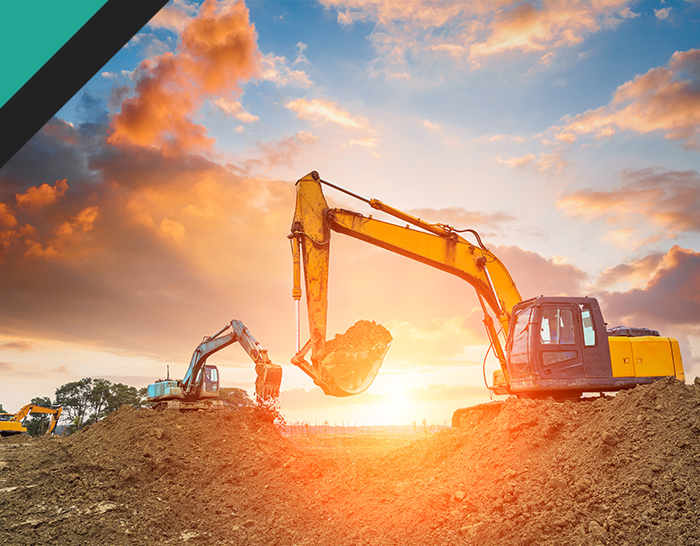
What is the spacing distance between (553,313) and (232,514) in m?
6.83

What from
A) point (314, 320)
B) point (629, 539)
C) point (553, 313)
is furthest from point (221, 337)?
point (629, 539)

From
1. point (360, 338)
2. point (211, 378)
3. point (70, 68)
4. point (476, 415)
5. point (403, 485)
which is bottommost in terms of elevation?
point (403, 485)

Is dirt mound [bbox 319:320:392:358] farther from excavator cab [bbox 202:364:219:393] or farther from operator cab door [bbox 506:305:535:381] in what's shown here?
excavator cab [bbox 202:364:219:393]

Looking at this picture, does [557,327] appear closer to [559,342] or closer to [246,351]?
[559,342]

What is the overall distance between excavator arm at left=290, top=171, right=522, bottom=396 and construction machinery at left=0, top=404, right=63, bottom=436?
1771 cm

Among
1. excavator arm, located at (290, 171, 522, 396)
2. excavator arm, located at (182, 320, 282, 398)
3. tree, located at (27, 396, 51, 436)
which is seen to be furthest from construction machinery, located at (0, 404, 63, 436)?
excavator arm, located at (290, 171, 522, 396)

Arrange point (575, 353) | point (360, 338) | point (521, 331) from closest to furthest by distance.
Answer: point (575, 353) < point (521, 331) < point (360, 338)

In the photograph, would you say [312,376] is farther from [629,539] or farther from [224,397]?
[224,397]

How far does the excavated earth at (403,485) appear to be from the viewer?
5645 millimetres

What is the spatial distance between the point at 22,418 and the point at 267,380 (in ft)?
55.5

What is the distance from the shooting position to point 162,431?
11.1 m

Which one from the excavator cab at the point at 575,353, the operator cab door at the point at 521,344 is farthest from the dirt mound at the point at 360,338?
the excavator cab at the point at 575,353

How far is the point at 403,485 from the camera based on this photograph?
8.01 m

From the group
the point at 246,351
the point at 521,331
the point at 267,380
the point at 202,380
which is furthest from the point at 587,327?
the point at 202,380
